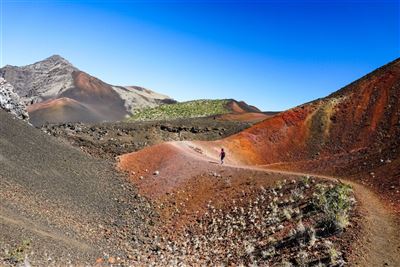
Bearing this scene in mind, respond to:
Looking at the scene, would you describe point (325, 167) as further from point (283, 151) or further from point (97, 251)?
point (97, 251)

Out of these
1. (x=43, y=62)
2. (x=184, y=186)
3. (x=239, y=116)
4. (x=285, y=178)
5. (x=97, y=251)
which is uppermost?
(x=43, y=62)

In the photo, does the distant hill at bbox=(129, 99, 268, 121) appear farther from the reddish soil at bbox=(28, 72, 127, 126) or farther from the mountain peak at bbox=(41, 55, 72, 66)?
the mountain peak at bbox=(41, 55, 72, 66)

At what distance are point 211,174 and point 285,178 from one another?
506 cm

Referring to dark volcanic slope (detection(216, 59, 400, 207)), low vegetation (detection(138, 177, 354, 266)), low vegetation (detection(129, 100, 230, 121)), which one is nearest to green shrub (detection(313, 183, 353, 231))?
low vegetation (detection(138, 177, 354, 266))

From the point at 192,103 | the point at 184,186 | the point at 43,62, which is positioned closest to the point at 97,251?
the point at 184,186

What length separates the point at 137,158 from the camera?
31.2 m

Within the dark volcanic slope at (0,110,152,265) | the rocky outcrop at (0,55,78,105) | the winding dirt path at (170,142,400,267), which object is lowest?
the dark volcanic slope at (0,110,152,265)

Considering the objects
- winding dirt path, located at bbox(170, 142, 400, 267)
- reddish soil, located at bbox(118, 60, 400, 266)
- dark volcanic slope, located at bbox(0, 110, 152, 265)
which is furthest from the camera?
reddish soil, located at bbox(118, 60, 400, 266)

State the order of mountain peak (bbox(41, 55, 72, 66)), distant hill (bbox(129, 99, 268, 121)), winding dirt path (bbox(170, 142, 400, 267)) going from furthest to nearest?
mountain peak (bbox(41, 55, 72, 66)) < distant hill (bbox(129, 99, 268, 121)) < winding dirt path (bbox(170, 142, 400, 267))

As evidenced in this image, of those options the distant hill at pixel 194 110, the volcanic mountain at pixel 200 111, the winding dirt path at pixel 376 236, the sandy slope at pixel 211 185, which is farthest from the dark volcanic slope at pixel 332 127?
the distant hill at pixel 194 110

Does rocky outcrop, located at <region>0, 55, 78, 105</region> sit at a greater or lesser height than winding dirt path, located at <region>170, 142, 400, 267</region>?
greater

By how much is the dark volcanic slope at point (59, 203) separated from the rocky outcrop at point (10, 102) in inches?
187

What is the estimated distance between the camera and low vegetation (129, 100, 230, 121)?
7926 centimetres

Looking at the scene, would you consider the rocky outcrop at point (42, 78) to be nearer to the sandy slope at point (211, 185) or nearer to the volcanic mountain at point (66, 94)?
the volcanic mountain at point (66, 94)
